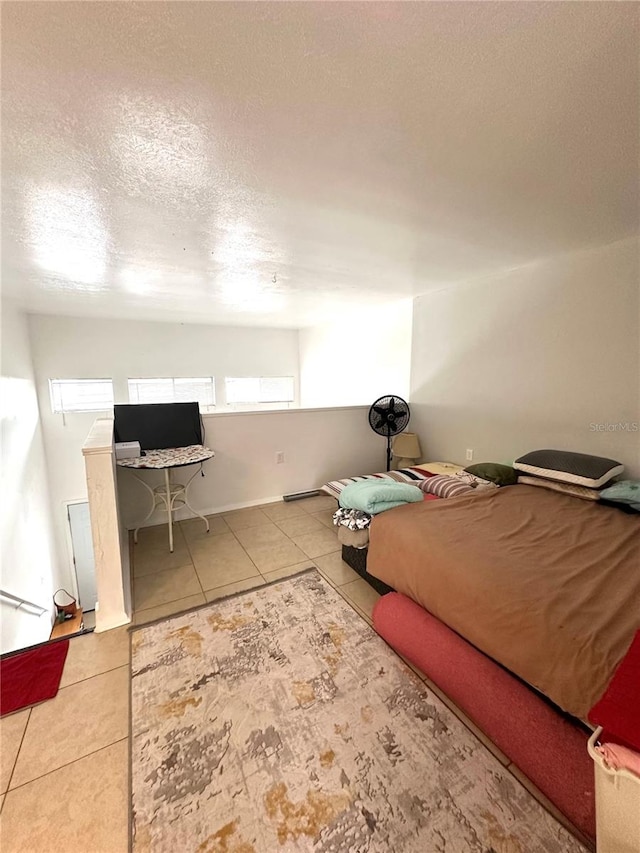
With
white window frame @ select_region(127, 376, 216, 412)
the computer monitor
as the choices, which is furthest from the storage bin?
white window frame @ select_region(127, 376, 216, 412)

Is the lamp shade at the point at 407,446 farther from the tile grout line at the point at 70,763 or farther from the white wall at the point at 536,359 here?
the tile grout line at the point at 70,763

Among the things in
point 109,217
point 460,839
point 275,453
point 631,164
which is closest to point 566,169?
point 631,164

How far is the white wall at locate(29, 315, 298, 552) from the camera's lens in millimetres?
4562

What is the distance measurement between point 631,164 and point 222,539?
3.33 metres

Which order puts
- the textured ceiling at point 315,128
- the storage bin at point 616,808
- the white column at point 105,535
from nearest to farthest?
the storage bin at point 616,808 < the textured ceiling at point 315,128 < the white column at point 105,535

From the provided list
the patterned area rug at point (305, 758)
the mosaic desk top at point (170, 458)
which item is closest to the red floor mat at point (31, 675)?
the patterned area rug at point (305, 758)

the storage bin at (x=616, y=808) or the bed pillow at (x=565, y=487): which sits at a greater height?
the bed pillow at (x=565, y=487)

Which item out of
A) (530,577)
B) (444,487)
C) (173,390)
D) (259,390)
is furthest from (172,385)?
(530,577)

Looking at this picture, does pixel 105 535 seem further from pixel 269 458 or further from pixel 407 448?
pixel 407 448

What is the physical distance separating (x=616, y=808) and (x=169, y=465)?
2439 millimetres

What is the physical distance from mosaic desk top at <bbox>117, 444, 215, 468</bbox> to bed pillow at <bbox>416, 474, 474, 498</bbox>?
5.94 feet

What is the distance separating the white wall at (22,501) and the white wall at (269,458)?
854 millimetres

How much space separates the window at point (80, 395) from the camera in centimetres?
466

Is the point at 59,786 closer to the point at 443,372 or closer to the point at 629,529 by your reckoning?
the point at 629,529
